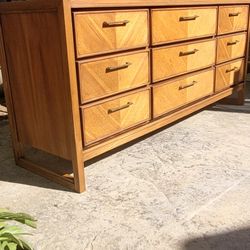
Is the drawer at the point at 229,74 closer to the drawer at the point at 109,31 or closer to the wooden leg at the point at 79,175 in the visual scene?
the drawer at the point at 109,31

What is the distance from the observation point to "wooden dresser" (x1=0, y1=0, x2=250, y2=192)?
157cm

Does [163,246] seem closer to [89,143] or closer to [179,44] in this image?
[89,143]

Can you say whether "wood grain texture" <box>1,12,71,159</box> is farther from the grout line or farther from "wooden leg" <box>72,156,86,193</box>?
the grout line

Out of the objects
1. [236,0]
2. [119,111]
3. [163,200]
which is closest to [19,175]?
[119,111]

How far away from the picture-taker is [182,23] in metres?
2.11

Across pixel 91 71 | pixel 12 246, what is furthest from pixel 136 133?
pixel 12 246

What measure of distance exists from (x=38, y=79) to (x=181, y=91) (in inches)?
37.0

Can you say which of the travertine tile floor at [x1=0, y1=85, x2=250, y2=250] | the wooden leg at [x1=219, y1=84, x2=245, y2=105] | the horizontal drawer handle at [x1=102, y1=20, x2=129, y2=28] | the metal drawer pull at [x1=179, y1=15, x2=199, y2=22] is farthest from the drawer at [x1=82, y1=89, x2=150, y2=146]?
the wooden leg at [x1=219, y1=84, x2=245, y2=105]

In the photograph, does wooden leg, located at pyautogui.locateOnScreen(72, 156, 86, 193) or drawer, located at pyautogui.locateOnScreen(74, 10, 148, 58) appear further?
wooden leg, located at pyautogui.locateOnScreen(72, 156, 86, 193)

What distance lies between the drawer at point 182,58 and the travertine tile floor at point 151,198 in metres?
0.45

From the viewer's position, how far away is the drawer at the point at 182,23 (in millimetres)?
1945

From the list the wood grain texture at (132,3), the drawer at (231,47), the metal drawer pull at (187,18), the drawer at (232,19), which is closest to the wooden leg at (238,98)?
the drawer at (231,47)

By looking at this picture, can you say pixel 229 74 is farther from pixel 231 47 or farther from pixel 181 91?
pixel 181 91

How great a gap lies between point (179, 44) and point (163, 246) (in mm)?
1243
